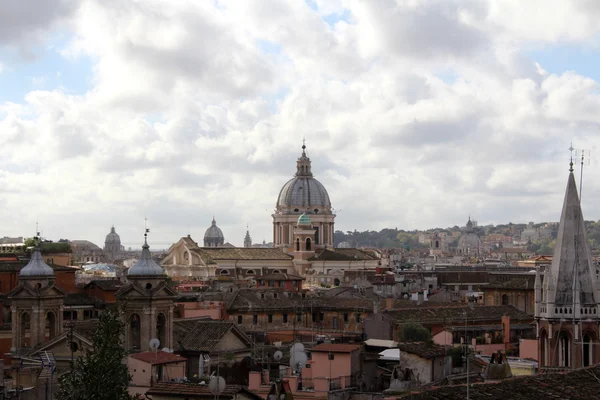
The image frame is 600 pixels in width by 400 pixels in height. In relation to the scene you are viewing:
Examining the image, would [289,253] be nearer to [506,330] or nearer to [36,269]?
[506,330]

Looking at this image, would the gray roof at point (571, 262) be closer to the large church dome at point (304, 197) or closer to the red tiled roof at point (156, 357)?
the red tiled roof at point (156, 357)

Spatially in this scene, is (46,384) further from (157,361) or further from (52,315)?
(52,315)

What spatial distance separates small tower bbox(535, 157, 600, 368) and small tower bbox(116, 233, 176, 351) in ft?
34.8

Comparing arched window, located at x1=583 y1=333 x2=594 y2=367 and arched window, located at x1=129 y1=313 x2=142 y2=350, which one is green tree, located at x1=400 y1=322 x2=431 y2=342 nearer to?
arched window, located at x1=583 y1=333 x2=594 y2=367

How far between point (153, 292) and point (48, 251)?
137 feet

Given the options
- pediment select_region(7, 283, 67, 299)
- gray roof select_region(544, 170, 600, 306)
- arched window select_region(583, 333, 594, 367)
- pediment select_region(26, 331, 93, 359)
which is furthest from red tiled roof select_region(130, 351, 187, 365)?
arched window select_region(583, 333, 594, 367)

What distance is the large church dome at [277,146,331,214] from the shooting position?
131250 mm

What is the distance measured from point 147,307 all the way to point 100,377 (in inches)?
576

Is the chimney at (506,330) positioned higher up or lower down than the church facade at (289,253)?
lower down

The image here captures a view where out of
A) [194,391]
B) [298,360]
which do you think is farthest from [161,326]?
[194,391]

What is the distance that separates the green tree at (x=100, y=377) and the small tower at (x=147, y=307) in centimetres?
1318

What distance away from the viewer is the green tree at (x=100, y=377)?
2248cm

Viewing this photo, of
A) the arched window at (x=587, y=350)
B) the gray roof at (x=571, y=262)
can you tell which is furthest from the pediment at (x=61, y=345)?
the arched window at (x=587, y=350)

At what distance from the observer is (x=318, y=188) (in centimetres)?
13275
